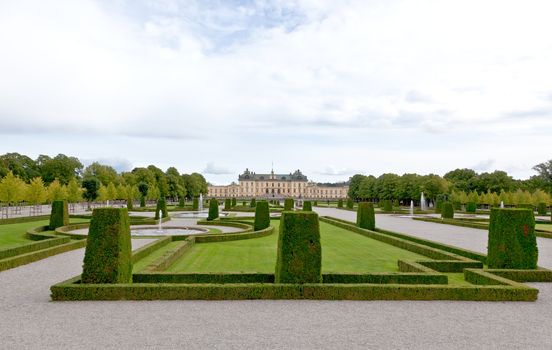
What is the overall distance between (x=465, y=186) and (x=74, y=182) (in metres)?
61.3

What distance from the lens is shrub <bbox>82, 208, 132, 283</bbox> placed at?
29.0ft

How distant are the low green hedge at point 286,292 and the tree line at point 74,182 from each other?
3227 centimetres

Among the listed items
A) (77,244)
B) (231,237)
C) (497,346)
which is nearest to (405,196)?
(231,237)

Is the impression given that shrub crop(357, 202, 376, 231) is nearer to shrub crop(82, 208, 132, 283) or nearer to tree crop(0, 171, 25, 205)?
shrub crop(82, 208, 132, 283)

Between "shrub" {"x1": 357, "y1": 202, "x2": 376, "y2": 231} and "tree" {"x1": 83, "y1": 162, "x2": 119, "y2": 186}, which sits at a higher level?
"tree" {"x1": 83, "y1": 162, "x2": 119, "y2": 186}

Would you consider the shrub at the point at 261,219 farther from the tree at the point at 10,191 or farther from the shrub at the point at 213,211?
the tree at the point at 10,191

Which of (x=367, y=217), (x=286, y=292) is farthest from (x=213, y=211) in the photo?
(x=286, y=292)

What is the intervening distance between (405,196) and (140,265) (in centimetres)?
6736

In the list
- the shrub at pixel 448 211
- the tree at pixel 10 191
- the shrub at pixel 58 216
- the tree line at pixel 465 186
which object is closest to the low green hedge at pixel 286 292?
the shrub at pixel 58 216

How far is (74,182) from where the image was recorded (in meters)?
43.6

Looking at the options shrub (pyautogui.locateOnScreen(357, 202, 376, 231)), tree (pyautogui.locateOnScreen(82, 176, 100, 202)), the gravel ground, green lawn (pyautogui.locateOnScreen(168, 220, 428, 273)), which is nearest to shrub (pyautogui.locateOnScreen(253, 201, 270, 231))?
green lawn (pyautogui.locateOnScreen(168, 220, 428, 273))

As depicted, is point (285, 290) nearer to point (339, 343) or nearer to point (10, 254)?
point (339, 343)

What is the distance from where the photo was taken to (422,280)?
31.9ft

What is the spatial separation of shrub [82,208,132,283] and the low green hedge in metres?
0.33
